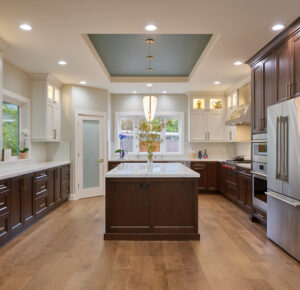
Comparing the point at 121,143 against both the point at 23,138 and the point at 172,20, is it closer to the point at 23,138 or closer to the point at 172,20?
the point at 23,138

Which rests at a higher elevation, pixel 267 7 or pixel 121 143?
pixel 267 7

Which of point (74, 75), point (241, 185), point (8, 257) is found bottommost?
point (8, 257)

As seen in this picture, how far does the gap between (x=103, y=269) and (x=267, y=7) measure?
3072mm

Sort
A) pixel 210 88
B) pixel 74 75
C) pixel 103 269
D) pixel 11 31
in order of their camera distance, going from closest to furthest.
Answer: pixel 103 269 < pixel 11 31 < pixel 74 75 < pixel 210 88

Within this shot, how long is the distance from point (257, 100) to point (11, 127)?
13.7 ft

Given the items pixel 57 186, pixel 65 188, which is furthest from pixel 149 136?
pixel 65 188

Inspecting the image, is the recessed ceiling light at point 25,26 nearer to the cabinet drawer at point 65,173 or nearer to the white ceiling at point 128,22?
the white ceiling at point 128,22

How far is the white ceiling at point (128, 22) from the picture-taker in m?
2.67

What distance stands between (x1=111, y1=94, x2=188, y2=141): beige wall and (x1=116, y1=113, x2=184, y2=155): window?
0.45ft

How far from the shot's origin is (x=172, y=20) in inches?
119

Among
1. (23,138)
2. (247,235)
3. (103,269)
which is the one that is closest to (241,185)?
(247,235)

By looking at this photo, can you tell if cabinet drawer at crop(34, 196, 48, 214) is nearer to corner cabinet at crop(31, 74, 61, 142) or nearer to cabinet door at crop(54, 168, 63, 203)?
cabinet door at crop(54, 168, 63, 203)

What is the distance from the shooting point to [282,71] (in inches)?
133

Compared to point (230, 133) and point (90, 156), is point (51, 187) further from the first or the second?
point (230, 133)
